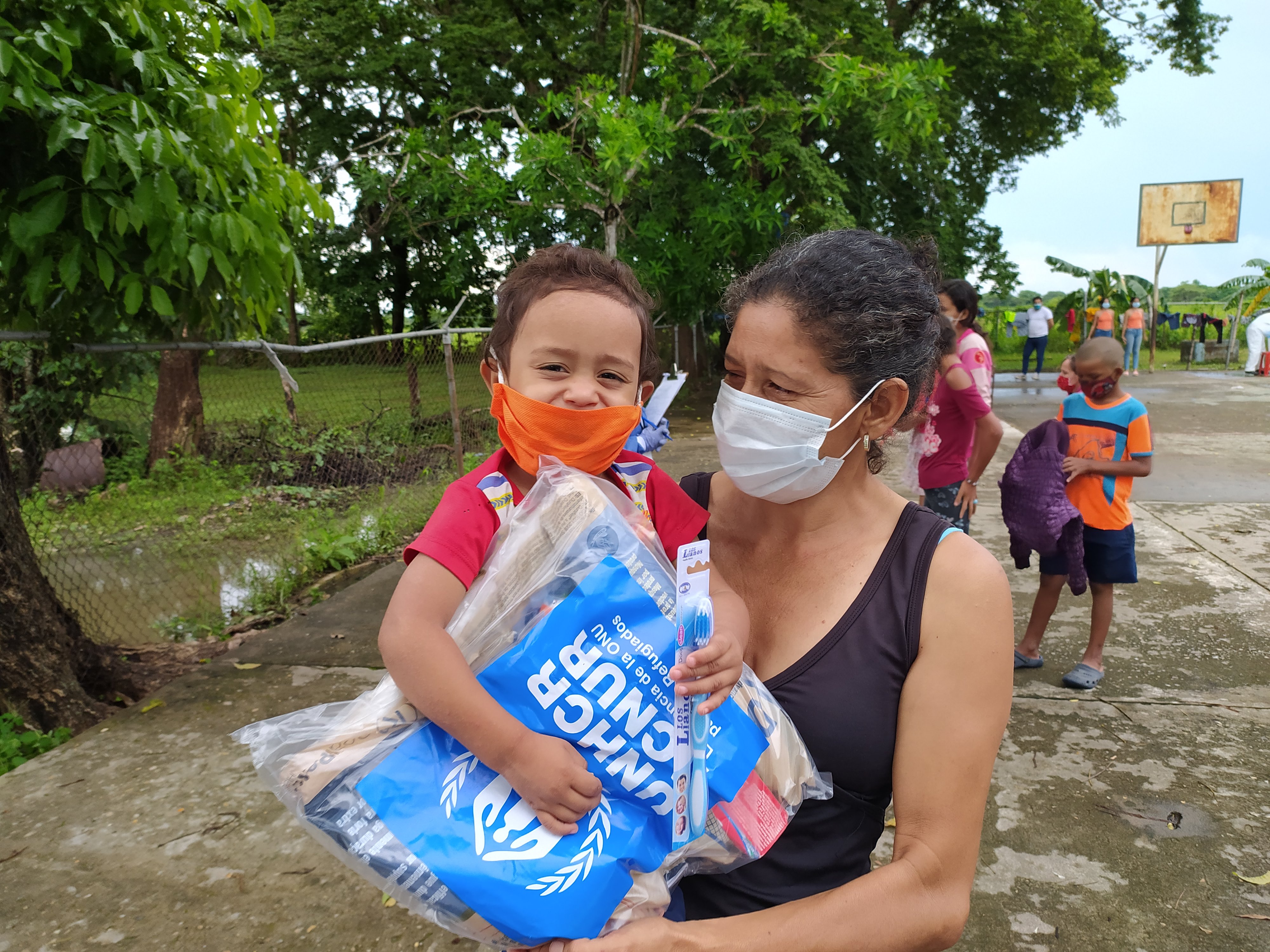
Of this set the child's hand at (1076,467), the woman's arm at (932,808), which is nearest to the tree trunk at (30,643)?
the woman's arm at (932,808)

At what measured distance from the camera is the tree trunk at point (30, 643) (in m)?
3.38

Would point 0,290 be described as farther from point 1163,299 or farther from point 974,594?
point 1163,299

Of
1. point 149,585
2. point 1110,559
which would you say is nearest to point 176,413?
point 149,585

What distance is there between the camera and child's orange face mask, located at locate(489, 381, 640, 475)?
4.56 feet

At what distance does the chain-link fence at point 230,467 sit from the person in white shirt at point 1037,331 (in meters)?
14.6

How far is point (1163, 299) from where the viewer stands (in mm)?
28844

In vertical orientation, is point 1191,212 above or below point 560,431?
above

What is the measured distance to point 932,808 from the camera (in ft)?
3.85

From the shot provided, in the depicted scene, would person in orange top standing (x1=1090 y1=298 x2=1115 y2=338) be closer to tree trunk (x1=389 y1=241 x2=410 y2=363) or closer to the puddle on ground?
tree trunk (x1=389 y1=241 x2=410 y2=363)

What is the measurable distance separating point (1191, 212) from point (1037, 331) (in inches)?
422

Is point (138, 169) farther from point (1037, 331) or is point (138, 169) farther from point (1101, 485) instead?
point (1037, 331)

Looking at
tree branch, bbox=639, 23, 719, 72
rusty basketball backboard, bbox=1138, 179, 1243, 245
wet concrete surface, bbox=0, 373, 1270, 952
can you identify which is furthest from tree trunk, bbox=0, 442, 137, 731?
rusty basketball backboard, bbox=1138, 179, 1243, 245

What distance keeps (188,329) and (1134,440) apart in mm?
4374

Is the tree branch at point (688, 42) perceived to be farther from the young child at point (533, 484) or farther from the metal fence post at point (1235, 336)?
the metal fence post at point (1235, 336)
